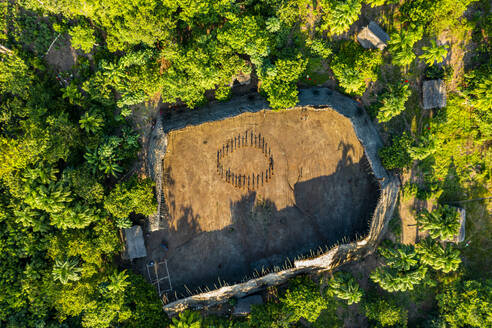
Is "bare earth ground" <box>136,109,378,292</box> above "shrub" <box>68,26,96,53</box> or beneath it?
beneath

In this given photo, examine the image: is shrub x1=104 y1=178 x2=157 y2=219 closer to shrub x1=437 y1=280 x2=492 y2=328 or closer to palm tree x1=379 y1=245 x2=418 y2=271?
palm tree x1=379 y1=245 x2=418 y2=271

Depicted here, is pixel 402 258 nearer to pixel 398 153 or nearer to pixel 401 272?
pixel 401 272

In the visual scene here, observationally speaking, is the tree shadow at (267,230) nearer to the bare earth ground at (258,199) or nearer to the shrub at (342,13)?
the bare earth ground at (258,199)

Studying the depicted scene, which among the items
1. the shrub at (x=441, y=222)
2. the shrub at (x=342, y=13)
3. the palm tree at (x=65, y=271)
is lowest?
the shrub at (x=441, y=222)

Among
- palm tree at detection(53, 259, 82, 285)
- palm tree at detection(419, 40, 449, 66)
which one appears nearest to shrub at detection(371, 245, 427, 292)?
palm tree at detection(419, 40, 449, 66)

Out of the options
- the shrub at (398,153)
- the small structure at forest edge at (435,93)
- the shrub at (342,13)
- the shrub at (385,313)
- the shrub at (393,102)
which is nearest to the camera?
the shrub at (342,13)

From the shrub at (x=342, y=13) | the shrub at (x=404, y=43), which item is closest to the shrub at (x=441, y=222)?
the shrub at (x=404, y=43)
